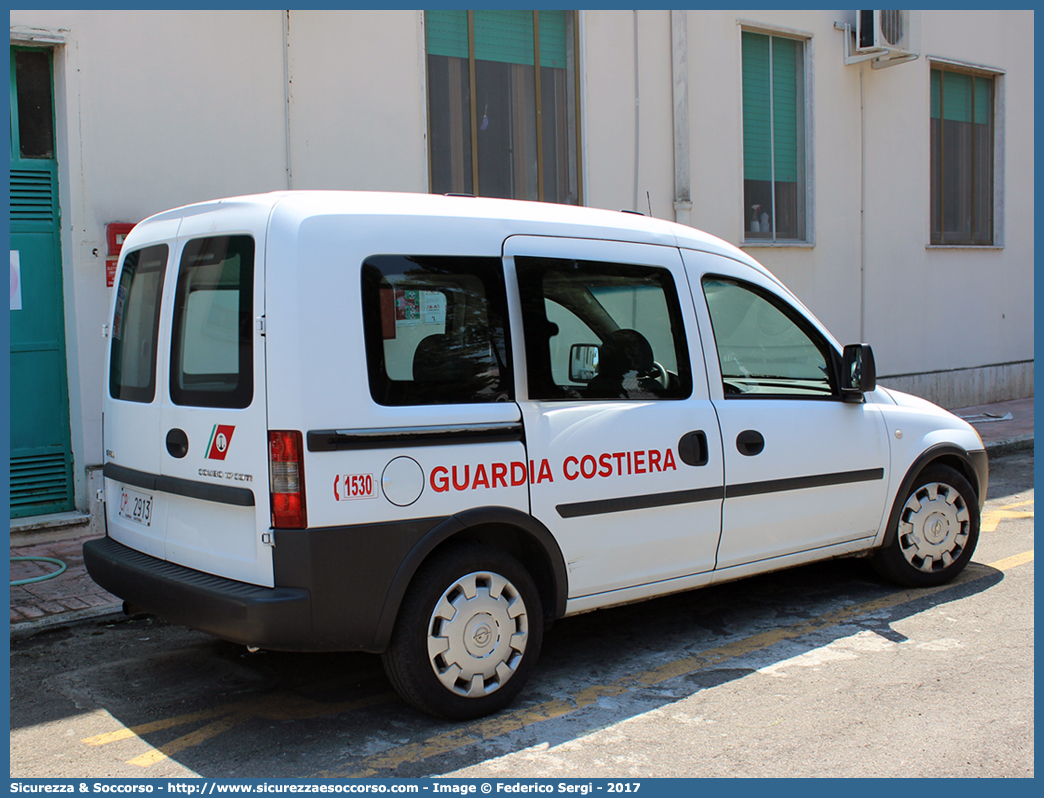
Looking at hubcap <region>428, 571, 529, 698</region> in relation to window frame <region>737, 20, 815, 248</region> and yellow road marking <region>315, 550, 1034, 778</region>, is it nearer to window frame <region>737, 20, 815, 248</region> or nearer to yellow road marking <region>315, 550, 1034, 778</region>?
yellow road marking <region>315, 550, 1034, 778</region>

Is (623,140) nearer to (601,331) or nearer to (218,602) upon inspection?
(601,331)

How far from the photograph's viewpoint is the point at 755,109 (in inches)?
433

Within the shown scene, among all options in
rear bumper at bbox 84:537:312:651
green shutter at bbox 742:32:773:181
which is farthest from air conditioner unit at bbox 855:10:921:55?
rear bumper at bbox 84:537:312:651

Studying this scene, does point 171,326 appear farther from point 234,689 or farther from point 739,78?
point 739,78

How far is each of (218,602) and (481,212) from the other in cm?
178

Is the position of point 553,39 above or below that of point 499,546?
above

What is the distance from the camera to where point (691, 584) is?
443 centimetres

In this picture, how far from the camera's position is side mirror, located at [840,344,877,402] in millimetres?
4844

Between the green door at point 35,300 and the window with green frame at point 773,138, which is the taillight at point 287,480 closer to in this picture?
the green door at point 35,300

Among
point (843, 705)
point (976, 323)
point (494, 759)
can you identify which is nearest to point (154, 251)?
point (494, 759)

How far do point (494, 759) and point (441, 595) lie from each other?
23.8 inches

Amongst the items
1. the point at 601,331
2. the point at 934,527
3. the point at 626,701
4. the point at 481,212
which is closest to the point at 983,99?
the point at 934,527

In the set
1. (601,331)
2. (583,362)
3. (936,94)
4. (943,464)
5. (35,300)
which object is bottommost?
(943,464)

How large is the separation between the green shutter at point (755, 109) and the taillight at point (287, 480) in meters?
8.62
